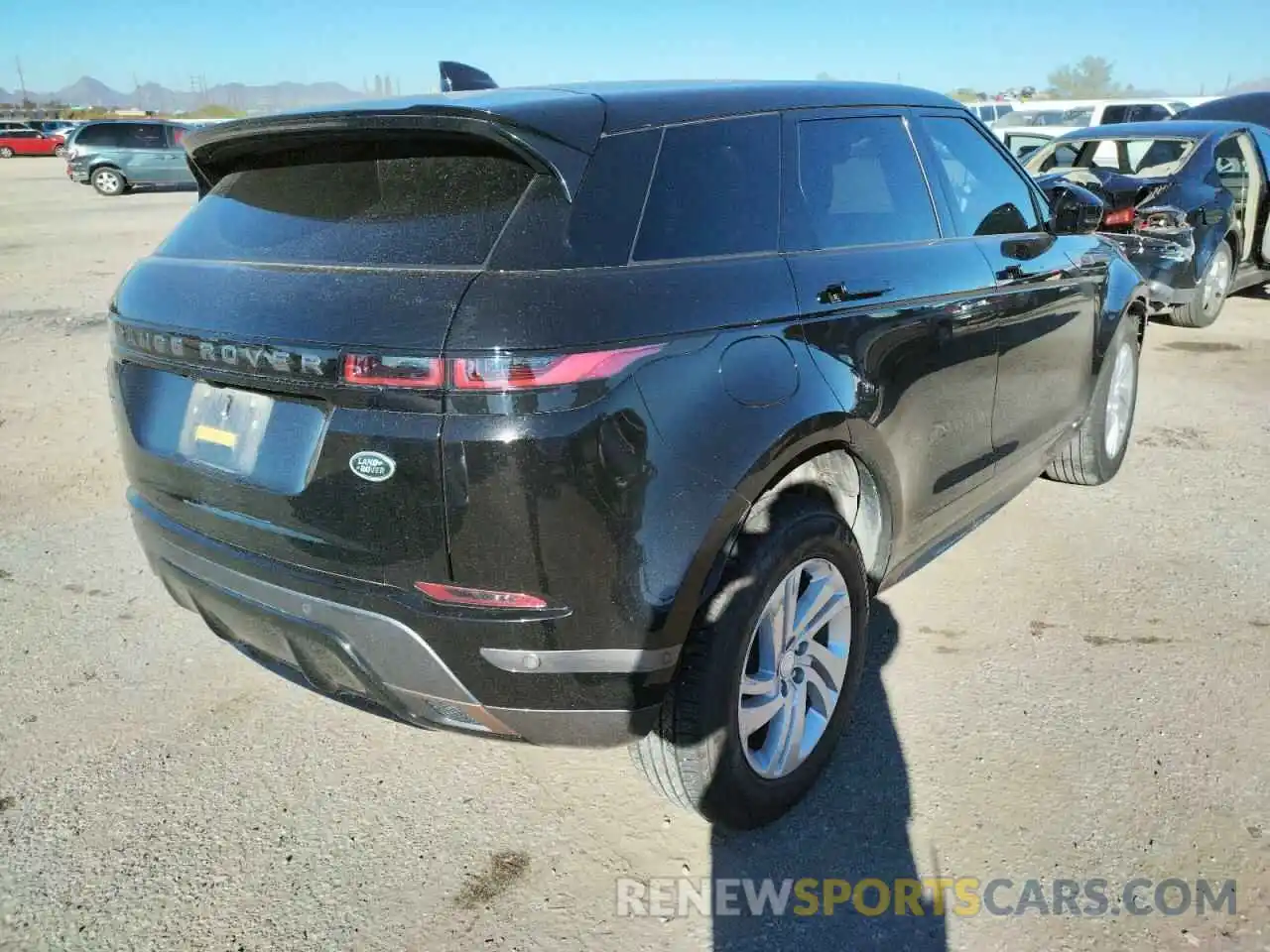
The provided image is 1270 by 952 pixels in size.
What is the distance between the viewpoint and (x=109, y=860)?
242 cm

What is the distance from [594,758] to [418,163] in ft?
5.57

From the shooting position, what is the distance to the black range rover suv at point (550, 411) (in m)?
1.98

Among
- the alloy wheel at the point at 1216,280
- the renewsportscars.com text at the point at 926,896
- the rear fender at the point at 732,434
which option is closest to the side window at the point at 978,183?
the rear fender at the point at 732,434

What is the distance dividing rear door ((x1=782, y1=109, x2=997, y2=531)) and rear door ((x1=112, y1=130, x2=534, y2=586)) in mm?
875

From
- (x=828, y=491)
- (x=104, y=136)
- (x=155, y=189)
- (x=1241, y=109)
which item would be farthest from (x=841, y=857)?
(x=155, y=189)

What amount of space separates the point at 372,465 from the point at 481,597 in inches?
13.9

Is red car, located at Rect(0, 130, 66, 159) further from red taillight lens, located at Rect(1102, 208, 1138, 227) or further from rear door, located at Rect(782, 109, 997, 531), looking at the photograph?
rear door, located at Rect(782, 109, 997, 531)

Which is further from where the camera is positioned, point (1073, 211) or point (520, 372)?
point (1073, 211)

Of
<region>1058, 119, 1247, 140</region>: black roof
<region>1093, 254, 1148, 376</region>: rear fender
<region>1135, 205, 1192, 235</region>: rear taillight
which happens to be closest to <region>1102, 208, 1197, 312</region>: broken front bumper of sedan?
<region>1135, 205, 1192, 235</region>: rear taillight

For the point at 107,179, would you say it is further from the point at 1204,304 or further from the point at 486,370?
the point at 486,370

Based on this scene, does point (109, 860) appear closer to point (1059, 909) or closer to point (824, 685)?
point (824, 685)

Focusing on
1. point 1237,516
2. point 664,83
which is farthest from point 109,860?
point 1237,516

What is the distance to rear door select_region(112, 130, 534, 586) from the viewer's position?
2.00 m

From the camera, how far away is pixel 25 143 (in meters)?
43.7
